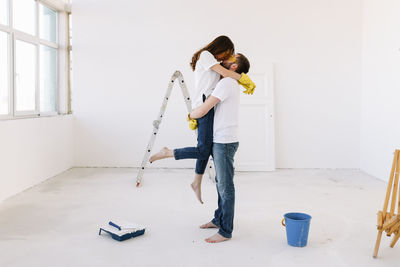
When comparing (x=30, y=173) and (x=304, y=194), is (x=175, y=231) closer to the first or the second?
(x=304, y=194)

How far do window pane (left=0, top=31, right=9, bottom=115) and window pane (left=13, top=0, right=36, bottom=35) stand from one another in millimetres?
352

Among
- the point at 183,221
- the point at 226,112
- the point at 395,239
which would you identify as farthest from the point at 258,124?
the point at 395,239

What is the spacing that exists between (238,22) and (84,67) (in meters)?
2.51

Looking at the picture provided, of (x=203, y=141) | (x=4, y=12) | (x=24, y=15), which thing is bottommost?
(x=203, y=141)

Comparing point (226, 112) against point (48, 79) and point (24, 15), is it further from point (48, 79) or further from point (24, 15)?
point (48, 79)

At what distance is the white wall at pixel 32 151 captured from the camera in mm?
4293

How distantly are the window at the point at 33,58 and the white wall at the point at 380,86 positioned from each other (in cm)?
460

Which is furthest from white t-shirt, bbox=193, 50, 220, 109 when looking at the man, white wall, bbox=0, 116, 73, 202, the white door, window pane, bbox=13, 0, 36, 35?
the white door

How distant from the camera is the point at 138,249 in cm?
278

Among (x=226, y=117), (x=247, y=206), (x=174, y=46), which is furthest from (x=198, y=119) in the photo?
(x=174, y=46)

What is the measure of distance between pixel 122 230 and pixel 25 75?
3006 millimetres

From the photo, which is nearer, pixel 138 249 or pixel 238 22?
pixel 138 249

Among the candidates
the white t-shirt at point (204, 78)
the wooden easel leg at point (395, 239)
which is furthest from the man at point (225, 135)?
the wooden easel leg at point (395, 239)

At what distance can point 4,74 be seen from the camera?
4.47 meters
